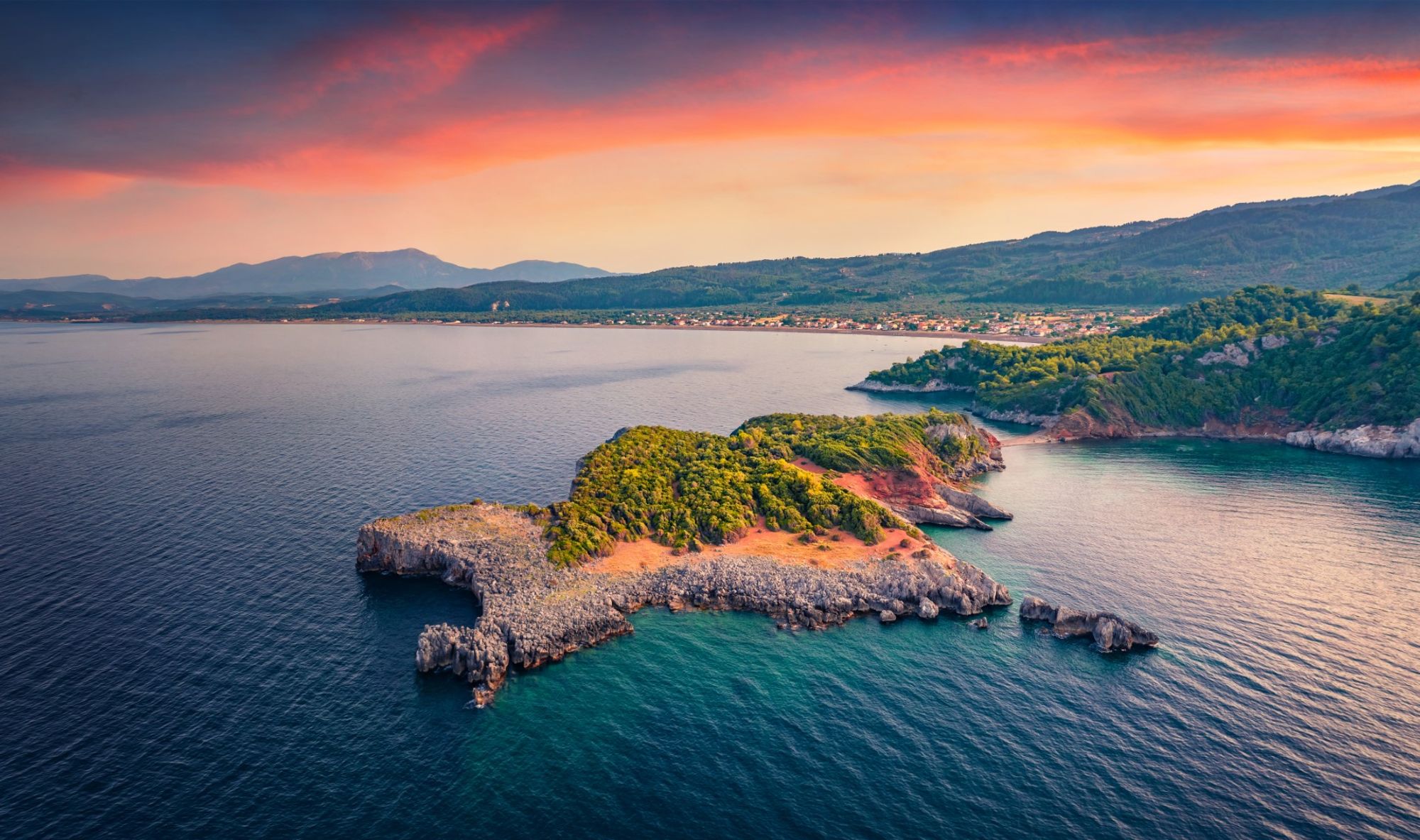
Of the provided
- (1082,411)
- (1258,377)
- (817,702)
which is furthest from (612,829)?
(1258,377)

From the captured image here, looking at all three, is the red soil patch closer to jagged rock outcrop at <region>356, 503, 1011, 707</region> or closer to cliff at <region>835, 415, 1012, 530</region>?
jagged rock outcrop at <region>356, 503, 1011, 707</region>

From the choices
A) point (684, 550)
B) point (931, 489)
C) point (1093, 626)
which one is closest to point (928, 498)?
point (931, 489)

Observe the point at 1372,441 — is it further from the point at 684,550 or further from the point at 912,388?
the point at 684,550

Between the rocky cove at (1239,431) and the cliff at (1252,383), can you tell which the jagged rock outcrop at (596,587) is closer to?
the rocky cove at (1239,431)

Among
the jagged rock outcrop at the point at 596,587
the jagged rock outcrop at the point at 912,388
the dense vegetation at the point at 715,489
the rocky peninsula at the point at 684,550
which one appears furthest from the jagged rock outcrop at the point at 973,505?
the jagged rock outcrop at the point at 912,388

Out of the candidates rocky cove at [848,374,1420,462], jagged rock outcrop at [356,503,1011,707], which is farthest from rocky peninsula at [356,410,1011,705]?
rocky cove at [848,374,1420,462]

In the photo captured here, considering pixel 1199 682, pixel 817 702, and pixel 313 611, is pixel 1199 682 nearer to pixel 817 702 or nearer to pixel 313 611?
pixel 817 702

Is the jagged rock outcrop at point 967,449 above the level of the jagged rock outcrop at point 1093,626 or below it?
above

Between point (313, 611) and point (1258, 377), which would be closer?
point (313, 611)
